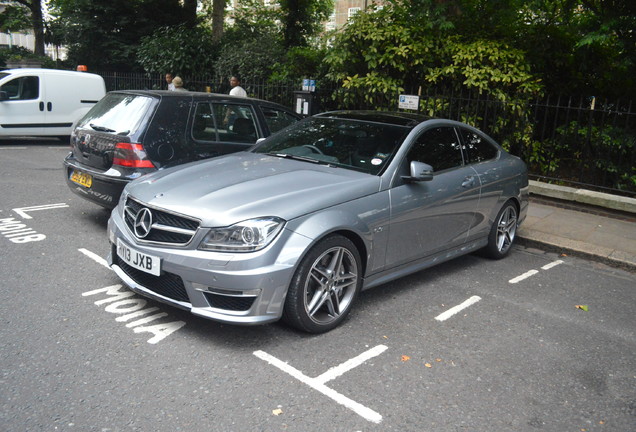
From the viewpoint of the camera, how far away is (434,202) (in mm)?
4941

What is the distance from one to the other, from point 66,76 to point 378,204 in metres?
→ 11.0

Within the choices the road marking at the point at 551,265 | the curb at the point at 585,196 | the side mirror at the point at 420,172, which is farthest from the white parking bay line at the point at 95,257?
the curb at the point at 585,196

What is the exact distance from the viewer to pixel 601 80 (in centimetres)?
1001

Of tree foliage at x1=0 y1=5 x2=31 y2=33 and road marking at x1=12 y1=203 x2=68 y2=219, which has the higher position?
tree foliage at x1=0 y1=5 x2=31 y2=33

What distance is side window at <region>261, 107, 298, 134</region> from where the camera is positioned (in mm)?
7152

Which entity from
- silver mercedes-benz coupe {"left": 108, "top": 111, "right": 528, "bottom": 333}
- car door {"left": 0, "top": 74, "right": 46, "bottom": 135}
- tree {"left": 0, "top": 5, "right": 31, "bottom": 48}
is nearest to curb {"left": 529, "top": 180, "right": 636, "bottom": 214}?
silver mercedes-benz coupe {"left": 108, "top": 111, "right": 528, "bottom": 333}

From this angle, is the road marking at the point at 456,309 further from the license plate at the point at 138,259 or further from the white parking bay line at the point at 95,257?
the white parking bay line at the point at 95,257

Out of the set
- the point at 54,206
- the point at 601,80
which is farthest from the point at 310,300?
the point at 601,80

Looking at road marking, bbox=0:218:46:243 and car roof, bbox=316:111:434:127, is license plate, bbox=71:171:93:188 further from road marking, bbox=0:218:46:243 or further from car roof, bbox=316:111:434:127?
car roof, bbox=316:111:434:127

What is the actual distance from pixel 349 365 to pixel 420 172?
1.74 meters

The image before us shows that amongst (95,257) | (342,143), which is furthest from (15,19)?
(342,143)

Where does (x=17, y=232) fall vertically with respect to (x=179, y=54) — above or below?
below

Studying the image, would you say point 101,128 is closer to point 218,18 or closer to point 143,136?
point 143,136

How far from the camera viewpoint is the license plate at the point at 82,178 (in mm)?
6125
